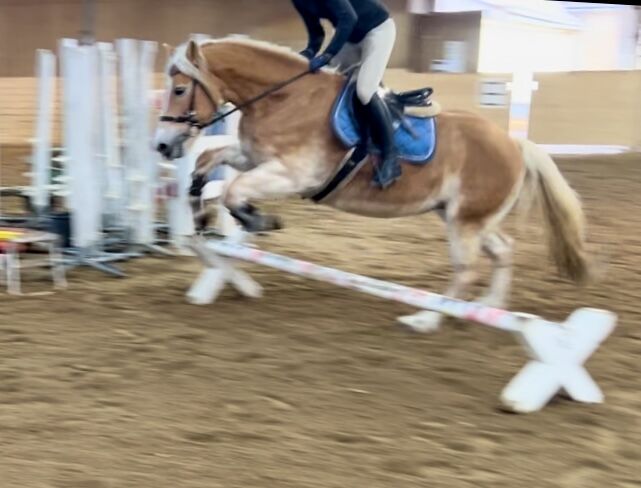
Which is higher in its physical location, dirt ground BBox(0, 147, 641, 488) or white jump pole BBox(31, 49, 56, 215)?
white jump pole BBox(31, 49, 56, 215)

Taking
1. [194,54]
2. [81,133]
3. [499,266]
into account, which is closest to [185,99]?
[194,54]

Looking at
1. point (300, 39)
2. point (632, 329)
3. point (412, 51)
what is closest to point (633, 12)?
point (412, 51)

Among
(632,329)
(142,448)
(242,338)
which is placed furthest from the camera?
(632,329)

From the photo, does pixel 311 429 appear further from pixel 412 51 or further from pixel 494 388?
pixel 412 51

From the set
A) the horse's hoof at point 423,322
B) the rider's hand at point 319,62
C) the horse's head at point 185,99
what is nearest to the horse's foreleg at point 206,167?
the horse's head at point 185,99

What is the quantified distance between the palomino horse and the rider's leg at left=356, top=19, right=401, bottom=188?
5.1 inches

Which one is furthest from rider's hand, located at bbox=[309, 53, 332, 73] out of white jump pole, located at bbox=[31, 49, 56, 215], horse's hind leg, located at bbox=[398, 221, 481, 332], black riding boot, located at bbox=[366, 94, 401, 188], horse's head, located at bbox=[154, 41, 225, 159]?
white jump pole, located at bbox=[31, 49, 56, 215]

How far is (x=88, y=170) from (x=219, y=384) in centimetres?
270

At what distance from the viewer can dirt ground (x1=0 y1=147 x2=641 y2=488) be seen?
9.16ft

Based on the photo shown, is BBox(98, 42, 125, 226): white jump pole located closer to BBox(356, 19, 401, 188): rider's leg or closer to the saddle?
the saddle

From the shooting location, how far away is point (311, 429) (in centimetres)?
311

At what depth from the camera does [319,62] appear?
4391 millimetres

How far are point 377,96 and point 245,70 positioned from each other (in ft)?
2.47

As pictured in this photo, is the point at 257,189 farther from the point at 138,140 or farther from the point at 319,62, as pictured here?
the point at 138,140
